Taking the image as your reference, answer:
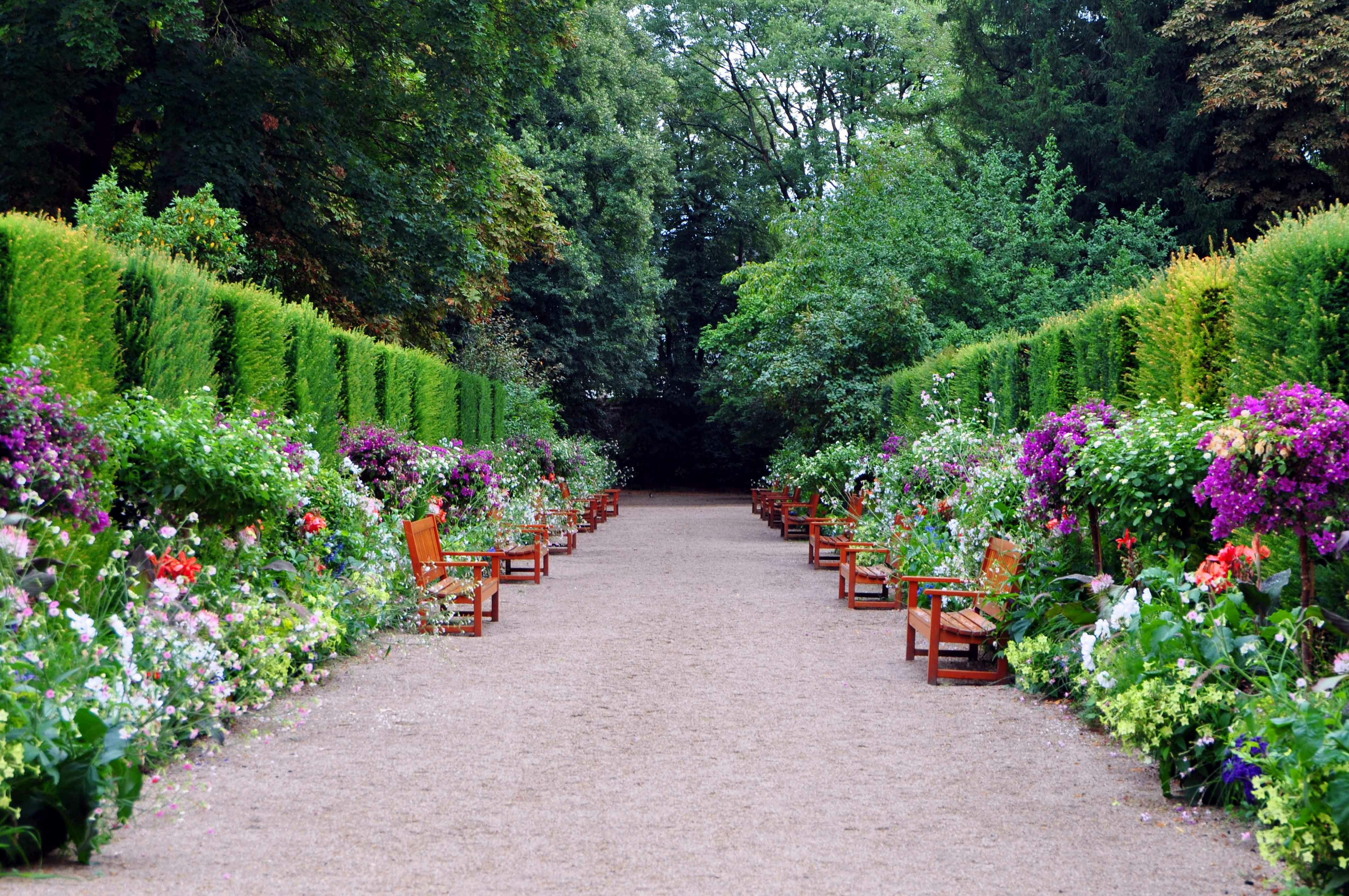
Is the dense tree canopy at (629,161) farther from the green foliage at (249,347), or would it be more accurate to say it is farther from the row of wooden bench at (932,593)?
the row of wooden bench at (932,593)

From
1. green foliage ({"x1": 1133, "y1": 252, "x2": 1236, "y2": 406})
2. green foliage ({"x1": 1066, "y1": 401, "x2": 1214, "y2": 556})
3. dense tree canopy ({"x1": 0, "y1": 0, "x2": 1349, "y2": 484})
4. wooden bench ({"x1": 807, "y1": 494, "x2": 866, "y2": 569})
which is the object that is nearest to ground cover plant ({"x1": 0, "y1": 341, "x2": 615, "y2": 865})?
green foliage ({"x1": 1066, "y1": 401, "x2": 1214, "y2": 556})

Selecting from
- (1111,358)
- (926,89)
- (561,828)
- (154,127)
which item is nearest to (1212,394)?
(1111,358)

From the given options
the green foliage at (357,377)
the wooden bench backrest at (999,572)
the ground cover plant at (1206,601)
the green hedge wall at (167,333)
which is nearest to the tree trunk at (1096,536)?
the ground cover plant at (1206,601)

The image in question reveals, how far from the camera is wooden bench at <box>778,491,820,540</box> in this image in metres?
20.2

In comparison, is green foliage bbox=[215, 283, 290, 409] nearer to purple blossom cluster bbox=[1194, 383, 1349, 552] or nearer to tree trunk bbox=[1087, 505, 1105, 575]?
tree trunk bbox=[1087, 505, 1105, 575]

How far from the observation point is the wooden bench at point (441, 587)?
31.7ft

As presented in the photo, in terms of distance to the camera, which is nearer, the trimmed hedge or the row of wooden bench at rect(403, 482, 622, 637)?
the trimmed hedge

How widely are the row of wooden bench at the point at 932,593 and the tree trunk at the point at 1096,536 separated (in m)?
0.48

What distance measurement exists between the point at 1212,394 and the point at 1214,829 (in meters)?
4.34

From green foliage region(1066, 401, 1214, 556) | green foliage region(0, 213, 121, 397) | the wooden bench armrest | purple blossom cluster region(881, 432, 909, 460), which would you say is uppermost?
green foliage region(0, 213, 121, 397)

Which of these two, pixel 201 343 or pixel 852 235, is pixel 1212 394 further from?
pixel 852 235

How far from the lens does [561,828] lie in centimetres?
467

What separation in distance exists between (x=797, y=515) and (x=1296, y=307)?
16.5 meters

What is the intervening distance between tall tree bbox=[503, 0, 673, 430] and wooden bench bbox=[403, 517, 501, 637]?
58.1 ft
